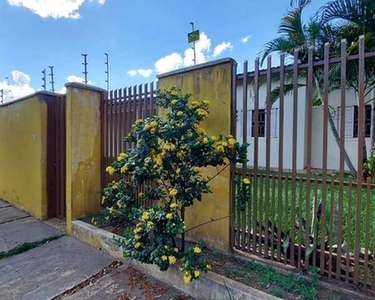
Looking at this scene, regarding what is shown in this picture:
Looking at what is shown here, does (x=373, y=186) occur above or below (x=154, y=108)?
below

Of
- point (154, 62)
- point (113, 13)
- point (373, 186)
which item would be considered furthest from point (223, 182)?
point (154, 62)

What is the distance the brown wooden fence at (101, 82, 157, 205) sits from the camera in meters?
3.96

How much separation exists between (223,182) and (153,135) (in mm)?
1115

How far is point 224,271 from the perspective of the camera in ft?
9.02

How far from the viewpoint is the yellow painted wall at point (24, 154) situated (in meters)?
4.94

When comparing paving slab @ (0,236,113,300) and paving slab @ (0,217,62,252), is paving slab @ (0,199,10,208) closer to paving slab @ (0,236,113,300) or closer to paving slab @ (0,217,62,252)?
paving slab @ (0,217,62,252)

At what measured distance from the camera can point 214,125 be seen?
3.24m

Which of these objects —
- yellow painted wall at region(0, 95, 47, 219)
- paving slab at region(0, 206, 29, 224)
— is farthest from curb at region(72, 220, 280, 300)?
paving slab at region(0, 206, 29, 224)

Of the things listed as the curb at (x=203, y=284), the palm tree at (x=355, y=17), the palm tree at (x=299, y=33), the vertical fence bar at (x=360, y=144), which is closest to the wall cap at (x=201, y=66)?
the vertical fence bar at (x=360, y=144)

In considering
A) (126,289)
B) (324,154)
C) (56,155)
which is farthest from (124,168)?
(56,155)

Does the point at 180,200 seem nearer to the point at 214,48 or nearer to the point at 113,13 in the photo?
the point at 113,13

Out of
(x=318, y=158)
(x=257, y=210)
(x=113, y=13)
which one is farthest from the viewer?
(x=318, y=158)

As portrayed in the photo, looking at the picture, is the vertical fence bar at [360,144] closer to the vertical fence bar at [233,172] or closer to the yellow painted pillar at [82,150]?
the vertical fence bar at [233,172]

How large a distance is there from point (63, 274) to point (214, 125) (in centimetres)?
263
